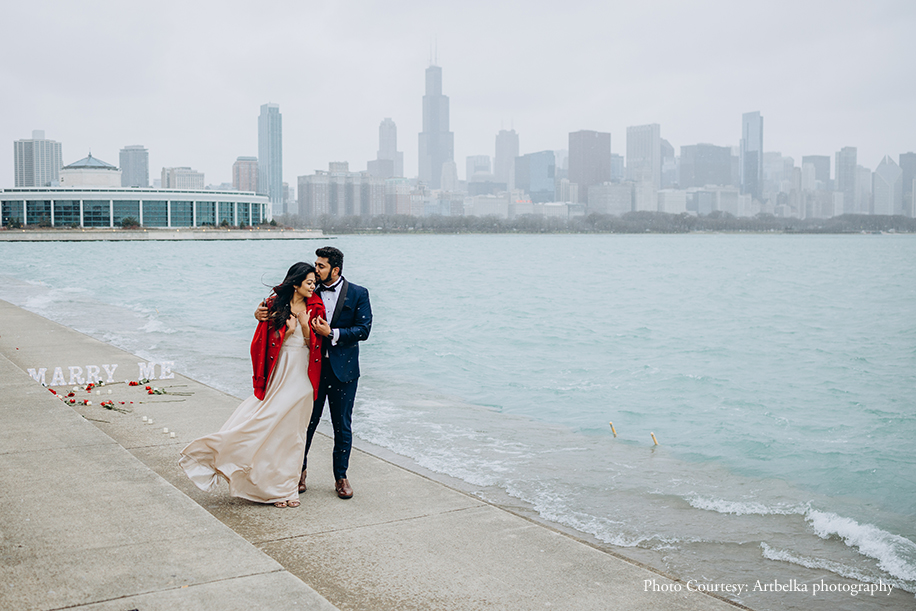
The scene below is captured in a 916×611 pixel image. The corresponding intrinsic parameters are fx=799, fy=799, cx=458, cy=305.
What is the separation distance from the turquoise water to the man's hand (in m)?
2.82

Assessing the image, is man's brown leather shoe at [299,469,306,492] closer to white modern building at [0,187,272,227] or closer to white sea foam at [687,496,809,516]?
white sea foam at [687,496,809,516]

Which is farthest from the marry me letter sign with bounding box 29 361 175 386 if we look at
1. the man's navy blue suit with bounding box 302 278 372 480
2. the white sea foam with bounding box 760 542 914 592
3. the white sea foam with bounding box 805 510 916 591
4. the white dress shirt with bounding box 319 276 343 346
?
the white sea foam with bounding box 805 510 916 591

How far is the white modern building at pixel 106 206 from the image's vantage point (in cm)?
14788

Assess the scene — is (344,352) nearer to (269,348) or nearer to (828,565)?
(269,348)

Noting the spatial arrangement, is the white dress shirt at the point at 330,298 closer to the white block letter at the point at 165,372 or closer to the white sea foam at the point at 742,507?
the white sea foam at the point at 742,507

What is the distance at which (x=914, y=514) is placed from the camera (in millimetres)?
8430

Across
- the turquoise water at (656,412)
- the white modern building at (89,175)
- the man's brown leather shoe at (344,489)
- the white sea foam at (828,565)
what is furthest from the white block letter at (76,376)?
the white modern building at (89,175)

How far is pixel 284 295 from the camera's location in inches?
222

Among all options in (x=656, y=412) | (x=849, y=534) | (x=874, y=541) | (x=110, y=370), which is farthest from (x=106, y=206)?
(x=874, y=541)

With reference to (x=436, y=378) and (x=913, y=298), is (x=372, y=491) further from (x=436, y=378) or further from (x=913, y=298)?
(x=913, y=298)

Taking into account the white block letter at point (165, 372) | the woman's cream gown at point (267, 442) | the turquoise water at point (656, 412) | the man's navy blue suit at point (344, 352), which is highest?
the man's navy blue suit at point (344, 352)

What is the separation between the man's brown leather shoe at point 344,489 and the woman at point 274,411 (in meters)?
0.51

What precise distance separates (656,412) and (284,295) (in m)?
9.66

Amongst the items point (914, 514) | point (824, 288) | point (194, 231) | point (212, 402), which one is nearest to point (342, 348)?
point (212, 402)
